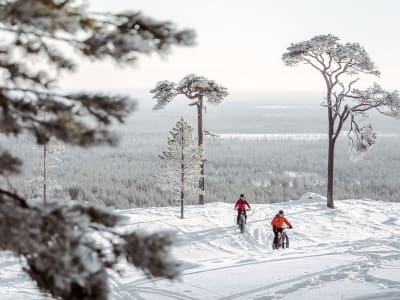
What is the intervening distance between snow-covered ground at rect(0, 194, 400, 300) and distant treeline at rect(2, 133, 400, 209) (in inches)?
194

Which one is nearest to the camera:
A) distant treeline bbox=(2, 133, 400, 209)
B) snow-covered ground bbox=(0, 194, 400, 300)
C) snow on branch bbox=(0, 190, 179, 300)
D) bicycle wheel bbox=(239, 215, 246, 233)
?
snow on branch bbox=(0, 190, 179, 300)

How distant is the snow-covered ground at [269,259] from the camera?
11320mm

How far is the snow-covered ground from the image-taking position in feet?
37.1

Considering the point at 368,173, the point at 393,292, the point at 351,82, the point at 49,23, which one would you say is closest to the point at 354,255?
the point at 393,292

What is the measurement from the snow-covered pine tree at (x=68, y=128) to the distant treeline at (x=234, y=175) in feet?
76.4

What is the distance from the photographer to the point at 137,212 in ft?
76.7

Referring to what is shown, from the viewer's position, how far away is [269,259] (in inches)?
580

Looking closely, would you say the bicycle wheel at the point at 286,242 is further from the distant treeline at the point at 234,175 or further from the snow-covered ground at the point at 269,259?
the distant treeline at the point at 234,175

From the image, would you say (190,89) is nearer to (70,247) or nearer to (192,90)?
(192,90)

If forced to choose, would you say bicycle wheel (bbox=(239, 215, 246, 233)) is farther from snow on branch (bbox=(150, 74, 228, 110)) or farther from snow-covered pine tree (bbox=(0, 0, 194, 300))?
snow-covered pine tree (bbox=(0, 0, 194, 300))

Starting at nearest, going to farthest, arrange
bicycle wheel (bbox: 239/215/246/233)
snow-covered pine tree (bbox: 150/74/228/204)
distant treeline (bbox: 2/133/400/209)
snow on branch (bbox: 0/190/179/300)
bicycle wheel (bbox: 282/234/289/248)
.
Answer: snow on branch (bbox: 0/190/179/300), bicycle wheel (bbox: 282/234/289/248), bicycle wheel (bbox: 239/215/246/233), snow-covered pine tree (bbox: 150/74/228/204), distant treeline (bbox: 2/133/400/209)

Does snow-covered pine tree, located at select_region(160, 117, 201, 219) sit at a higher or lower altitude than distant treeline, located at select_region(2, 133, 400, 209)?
higher

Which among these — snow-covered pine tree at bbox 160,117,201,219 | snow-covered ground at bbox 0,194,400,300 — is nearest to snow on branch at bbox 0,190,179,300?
snow-covered ground at bbox 0,194,400,300

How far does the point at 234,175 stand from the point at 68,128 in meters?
86.6
